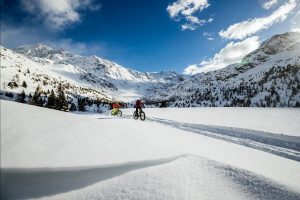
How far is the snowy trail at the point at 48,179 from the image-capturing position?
407 centimetres

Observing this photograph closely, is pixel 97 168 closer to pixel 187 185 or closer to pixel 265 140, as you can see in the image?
pixel 187 185

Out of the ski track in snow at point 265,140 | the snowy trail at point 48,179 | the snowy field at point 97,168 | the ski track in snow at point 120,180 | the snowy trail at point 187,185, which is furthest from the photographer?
the ski track in snow at point 265,140

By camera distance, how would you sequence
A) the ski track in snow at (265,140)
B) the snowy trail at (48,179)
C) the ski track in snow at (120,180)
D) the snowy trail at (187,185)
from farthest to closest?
the ski track in snow at (265,140)
the snowy trail at (187,185)
the ski track in snow at (120,180)
the snowy trail at (48,179)

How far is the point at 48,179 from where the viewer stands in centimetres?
445

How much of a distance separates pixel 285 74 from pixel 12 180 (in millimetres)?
195141

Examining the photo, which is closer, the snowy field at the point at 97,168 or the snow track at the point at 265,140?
the snowy field at the point at 97,168

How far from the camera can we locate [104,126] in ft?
22.0

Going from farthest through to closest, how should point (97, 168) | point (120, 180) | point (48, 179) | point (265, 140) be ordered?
1. point (265, 140)
2. point (97, 168)
3. point (120, 180)
4. point (48, 179)

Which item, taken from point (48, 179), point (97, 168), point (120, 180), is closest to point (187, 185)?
point (120, 180)

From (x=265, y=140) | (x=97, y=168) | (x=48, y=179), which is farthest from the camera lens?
(x=265, y=140)

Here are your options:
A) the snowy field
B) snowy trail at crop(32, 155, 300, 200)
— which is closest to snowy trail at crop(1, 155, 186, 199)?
the snowy field

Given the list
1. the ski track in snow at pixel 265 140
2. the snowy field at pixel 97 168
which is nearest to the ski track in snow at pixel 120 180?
the snowy field at pixel 97 168

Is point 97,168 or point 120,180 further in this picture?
point 97,168

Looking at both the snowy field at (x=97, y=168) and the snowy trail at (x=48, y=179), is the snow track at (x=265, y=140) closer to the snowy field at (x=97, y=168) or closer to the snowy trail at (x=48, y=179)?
the snowy field at (x=97, y=168)
